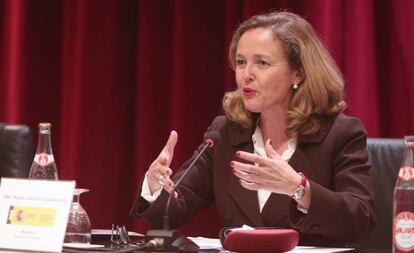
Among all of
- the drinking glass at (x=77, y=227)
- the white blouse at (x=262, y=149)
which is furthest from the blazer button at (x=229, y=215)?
the drinking glass at (x=77, y=227)

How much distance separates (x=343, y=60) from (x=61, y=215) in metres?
1.88

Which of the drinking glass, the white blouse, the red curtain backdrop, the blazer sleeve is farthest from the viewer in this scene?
the red curtain backdrop

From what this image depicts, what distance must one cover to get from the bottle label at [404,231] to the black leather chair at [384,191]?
0.87 metres

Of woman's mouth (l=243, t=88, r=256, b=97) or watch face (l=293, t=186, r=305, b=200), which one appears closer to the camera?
watch face (l=293, t=186, r=305, b=200)

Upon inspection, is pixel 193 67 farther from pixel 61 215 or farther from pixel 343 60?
pixel 61 215

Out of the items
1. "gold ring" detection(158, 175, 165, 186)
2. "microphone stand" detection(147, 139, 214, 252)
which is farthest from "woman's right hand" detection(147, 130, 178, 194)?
"microphone stand" detection(147, 139, 214, 252)

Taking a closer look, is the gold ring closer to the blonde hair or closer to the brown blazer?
the brown blazer

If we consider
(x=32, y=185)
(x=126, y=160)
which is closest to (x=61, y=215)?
(x=32, y=185)

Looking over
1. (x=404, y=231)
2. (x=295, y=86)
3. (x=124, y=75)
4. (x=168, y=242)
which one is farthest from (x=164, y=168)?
(x=124, y=75)

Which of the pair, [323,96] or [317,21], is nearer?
[323,96]

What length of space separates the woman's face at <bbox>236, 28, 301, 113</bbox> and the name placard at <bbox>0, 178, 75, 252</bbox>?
0.98m

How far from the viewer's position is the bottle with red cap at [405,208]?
5.63 ft

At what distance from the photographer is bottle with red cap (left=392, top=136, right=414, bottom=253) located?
1716mm

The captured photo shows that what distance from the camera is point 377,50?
3.32 meters
